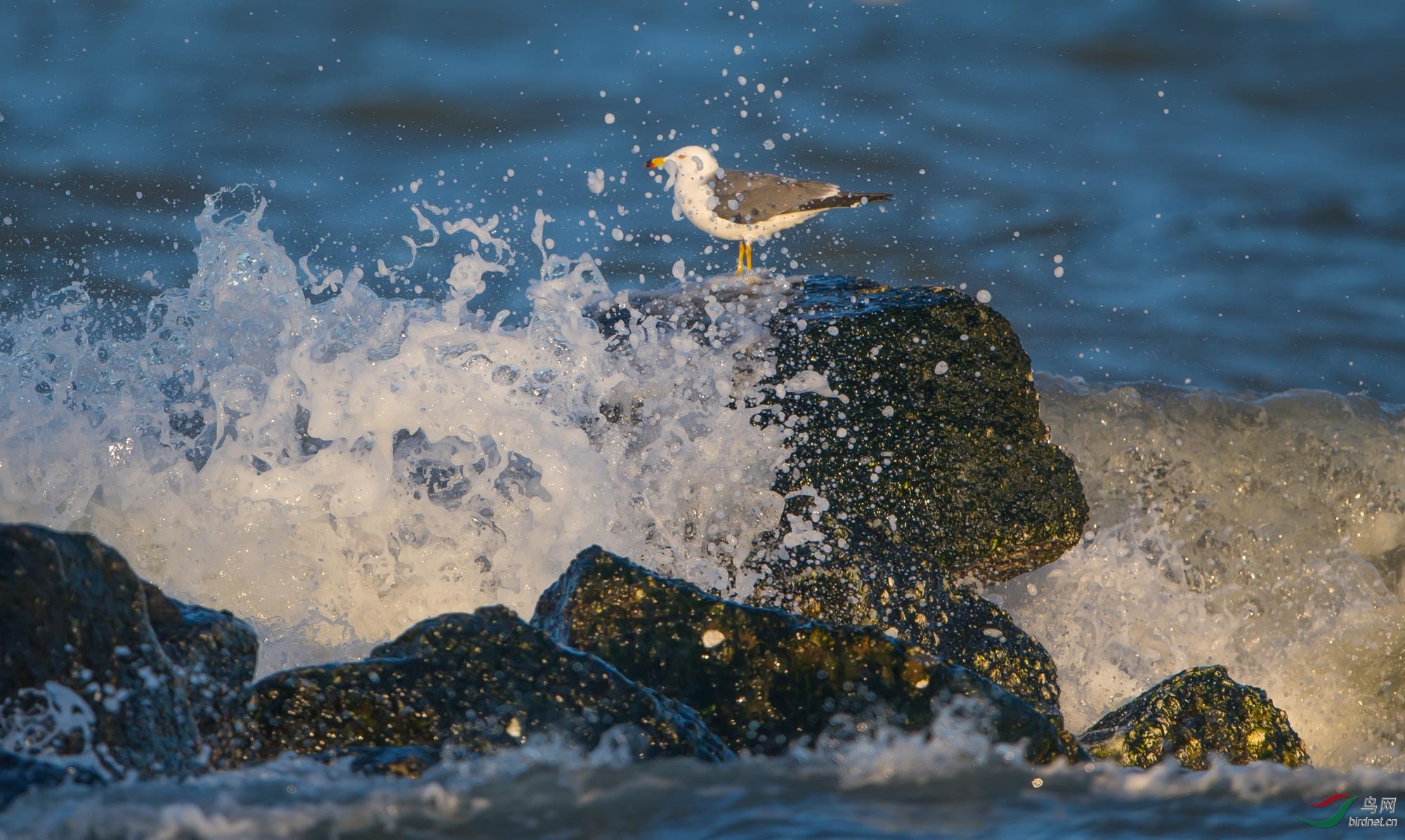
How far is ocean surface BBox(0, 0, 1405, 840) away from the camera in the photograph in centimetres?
229

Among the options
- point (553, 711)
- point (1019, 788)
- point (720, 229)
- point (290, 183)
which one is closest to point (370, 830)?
point (553, 711)

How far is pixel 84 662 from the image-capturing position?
218cm

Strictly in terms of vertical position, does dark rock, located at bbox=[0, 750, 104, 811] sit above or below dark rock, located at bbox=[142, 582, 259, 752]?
below

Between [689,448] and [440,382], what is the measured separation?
2.93 feet

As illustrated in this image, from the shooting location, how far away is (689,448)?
4281 millimetres

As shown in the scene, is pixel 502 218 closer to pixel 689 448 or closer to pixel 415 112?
pixel 415 112

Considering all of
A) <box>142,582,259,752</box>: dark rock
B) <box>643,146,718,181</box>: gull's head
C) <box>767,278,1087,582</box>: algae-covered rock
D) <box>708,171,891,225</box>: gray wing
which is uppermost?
<box>643,146,718,181</box>: gull's head

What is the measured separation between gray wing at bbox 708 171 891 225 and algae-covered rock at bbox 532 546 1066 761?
2.82 meters

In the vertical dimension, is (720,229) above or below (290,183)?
below

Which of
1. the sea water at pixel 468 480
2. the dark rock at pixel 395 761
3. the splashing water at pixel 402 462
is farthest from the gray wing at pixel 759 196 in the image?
the dark rock at pixel 395 761

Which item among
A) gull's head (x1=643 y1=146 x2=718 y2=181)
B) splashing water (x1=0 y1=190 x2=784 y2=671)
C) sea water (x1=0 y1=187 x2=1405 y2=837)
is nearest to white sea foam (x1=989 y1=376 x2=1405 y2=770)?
sea water (x1=0 y1=187 x2=1405 y2=837)

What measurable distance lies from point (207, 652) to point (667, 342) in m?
2.33

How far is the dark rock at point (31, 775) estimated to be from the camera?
6.45 feet

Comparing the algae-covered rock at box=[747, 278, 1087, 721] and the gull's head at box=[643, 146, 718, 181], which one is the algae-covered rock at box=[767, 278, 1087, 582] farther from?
the gull's head at box=[643, 146, 718, 181]
